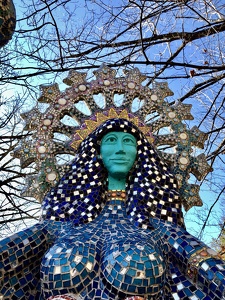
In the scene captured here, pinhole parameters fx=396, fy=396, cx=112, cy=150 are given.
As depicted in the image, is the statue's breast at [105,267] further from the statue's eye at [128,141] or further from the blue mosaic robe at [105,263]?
the statue's eye at [128,141]

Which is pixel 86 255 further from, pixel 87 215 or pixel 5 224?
pixel 5 224

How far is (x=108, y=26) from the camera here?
198 inches

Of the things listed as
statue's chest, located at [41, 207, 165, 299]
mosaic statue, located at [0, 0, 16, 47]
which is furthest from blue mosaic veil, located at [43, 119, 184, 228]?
mosaic statue, located at [0, 0, 16, 47]

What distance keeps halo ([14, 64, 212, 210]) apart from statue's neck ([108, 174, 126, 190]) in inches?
17.0

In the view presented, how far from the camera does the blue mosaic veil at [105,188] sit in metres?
2.87

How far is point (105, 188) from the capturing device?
3.08m

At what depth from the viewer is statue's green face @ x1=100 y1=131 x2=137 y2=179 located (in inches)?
119

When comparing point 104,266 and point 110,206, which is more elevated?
point 110,206

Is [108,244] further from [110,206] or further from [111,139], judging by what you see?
[111,139]

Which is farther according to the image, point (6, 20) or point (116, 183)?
point (116, 183)

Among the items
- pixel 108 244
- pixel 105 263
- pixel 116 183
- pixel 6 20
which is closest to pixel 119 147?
pixel 116 183

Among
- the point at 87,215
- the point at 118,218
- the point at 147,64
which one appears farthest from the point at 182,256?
the point at 147,64

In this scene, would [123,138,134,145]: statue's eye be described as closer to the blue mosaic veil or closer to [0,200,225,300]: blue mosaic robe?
the blue mosaic veil

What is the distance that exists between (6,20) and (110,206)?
4.84 feet
